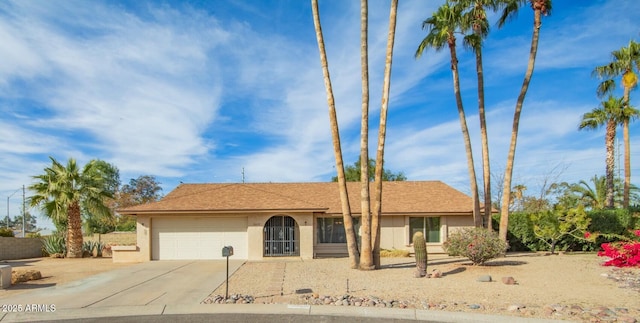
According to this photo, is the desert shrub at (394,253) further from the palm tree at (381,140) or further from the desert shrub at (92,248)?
the desert shrub at (92,248)

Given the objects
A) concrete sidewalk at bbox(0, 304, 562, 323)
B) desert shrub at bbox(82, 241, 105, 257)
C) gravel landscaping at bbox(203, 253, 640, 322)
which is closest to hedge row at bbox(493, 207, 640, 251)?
gravel landscaping at bbox(203, 253, 640, 322)

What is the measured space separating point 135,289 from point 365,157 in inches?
344

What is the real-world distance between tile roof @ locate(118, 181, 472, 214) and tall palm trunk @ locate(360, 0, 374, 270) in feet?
13.5

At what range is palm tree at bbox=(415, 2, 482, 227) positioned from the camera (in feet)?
65.2

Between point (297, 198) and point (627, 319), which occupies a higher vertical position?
point (297, 198)

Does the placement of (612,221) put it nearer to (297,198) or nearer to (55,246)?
(297,198)

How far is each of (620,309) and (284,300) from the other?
7.29 m

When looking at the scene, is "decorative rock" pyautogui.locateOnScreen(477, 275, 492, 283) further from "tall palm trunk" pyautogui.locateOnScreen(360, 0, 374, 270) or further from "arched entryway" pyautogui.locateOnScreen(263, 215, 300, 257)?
"arched entryway" pyautogui.locateOnScreen(263, 215, 300, 257)

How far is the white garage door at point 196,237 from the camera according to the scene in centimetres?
2041

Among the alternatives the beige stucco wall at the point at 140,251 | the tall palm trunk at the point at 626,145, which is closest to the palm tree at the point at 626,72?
the tall palm trunk at the point at 626,145

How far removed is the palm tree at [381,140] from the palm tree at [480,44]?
5.65 meters

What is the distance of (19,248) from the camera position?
955 inches

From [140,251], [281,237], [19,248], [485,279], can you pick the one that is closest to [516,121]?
[485,279]

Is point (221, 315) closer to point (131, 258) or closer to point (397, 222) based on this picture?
point (131, 258)
